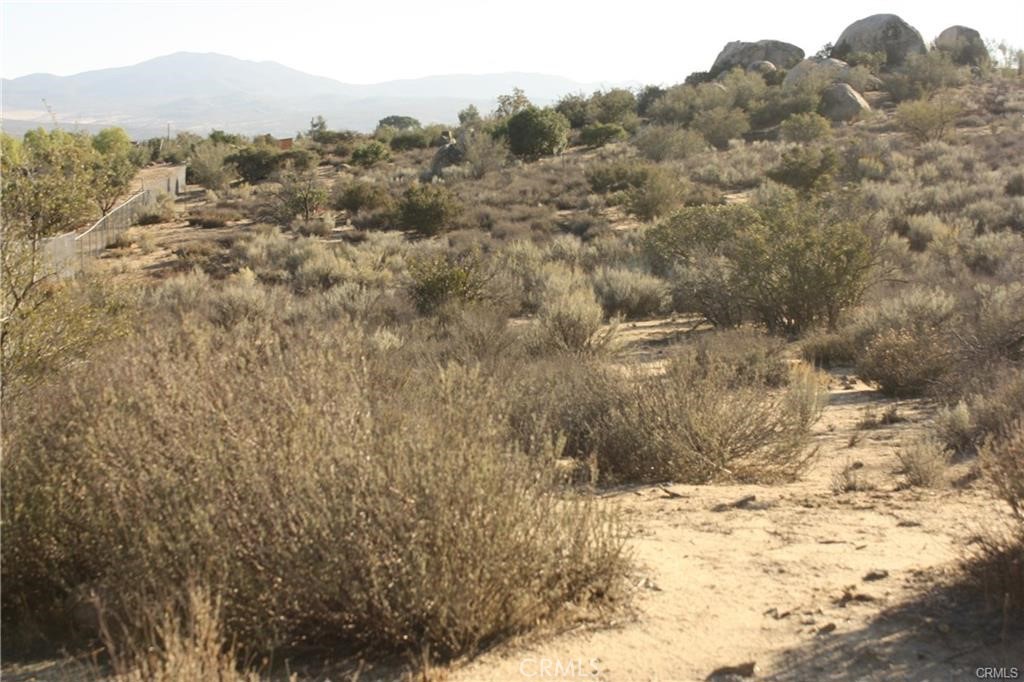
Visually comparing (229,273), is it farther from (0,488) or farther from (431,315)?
(0,488)

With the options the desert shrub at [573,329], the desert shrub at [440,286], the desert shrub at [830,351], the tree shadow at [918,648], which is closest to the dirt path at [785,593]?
the tree shadow at [918,648]

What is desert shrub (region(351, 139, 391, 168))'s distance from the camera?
4853 cm

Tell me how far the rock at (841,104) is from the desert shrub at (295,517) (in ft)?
155

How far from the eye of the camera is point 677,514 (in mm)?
6945

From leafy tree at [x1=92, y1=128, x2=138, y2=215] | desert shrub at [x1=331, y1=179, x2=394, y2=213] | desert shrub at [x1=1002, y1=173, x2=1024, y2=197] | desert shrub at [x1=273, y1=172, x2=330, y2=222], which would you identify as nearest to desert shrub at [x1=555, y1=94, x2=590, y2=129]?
desert shrub at [x1=331, y1=179, x2=394, y2=213]

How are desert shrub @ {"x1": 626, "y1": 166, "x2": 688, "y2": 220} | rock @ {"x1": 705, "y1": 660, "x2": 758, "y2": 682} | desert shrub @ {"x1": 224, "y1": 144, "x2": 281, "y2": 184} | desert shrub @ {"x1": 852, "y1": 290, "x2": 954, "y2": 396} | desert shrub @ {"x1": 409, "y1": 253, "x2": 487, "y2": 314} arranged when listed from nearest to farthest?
rock @ {"x1": 705, "y1": 660, "x2": 758, "y2": 682}
desert shrub @ {"x1": 852, "y1": 290, "x2": 954, "y2": 396}
desert shrub @ {"x1": 409, "y1": 253, "x2": 487, "y2": 314}
desert shrub @ {"x1": 626, "y1": 166, "x2": 688, "y2": 220}
desert shrub @ {"x1": 224, "y1": 144, "x2": 281, "y2": 184}

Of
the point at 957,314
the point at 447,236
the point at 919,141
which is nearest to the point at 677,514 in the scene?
the point at 957,314

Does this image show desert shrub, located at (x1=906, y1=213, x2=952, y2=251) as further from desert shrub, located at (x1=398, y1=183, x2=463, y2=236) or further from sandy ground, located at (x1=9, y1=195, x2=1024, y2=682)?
sandy ground, located at (x1=9, y1=195, x2=1024, y2=682)

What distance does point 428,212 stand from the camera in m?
29.5

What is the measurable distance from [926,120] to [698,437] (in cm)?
3749

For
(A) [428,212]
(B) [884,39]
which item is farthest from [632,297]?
(B) [884,39]

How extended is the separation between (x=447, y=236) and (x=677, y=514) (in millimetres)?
21958

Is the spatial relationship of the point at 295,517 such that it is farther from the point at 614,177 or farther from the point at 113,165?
the point at 113,165

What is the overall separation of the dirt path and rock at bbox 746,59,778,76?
5663 cm
